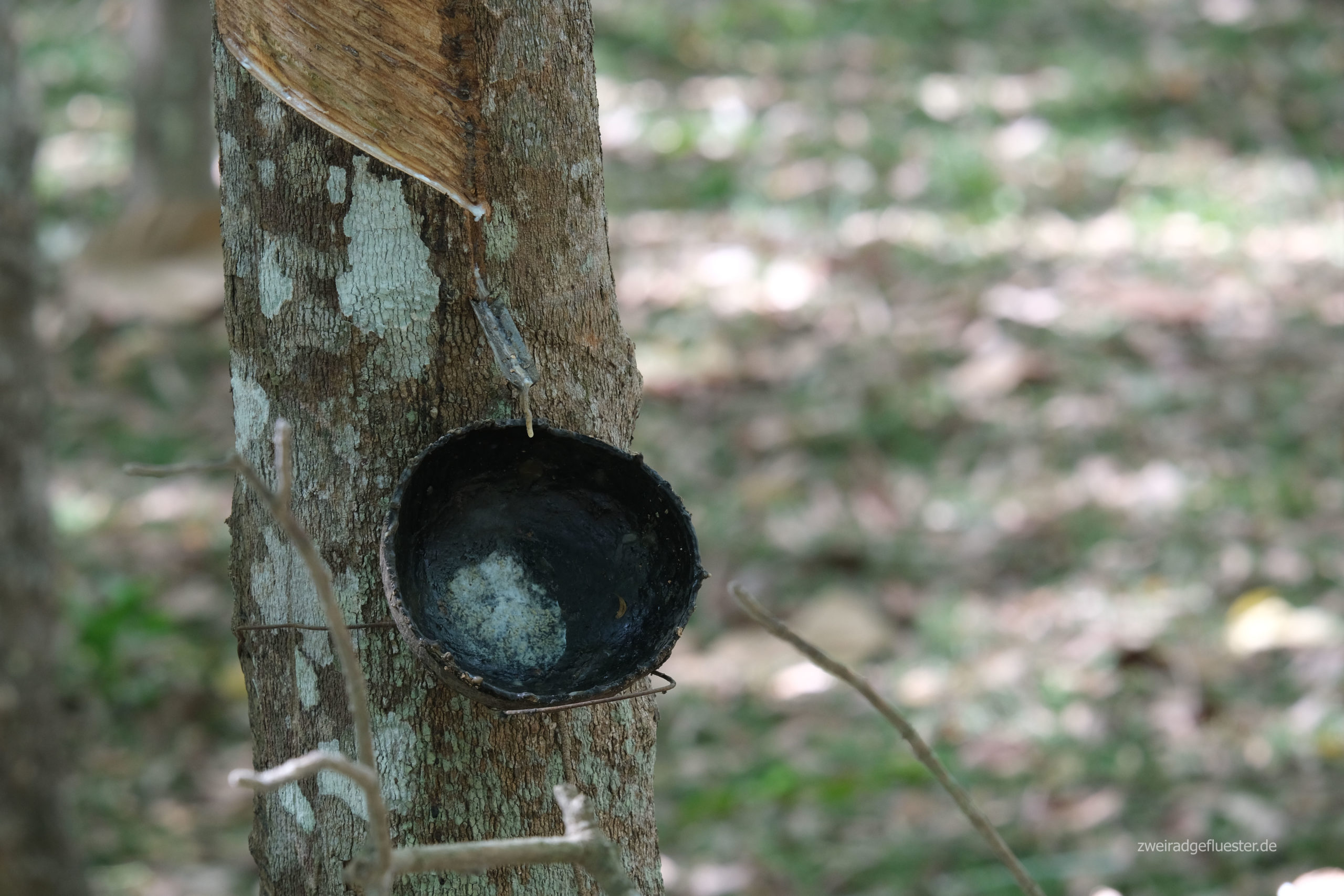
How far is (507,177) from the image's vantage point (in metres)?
1.34

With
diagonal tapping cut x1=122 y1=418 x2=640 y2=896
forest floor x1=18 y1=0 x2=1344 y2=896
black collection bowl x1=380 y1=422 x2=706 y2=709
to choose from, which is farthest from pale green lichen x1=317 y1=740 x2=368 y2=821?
forest floor x1=18 y1=0 x2=1344 y2=896

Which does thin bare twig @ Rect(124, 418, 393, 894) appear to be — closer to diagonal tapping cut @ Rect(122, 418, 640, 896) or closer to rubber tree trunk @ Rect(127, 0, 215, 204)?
diagonal tapping cut @ Rect(122, 418, 640, 896)

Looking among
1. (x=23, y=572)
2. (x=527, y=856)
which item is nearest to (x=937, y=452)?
(x=23, y=572)

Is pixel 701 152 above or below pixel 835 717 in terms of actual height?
above

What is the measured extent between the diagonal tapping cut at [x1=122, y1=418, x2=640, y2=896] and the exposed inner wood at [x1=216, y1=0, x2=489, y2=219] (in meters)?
0.47

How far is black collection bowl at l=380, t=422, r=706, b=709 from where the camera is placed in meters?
1.33

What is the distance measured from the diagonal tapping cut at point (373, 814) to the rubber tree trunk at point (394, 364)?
12.3 inches

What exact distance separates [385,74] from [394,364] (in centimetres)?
28

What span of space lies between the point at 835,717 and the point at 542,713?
2145 mm

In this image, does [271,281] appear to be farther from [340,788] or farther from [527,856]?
[527,856]

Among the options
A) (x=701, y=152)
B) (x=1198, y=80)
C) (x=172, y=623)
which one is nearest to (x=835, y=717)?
(x=172, y=623)

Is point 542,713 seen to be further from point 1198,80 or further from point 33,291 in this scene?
point 1198,80


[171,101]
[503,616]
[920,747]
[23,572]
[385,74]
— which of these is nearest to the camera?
[920,747]

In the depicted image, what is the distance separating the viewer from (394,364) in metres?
1.33
